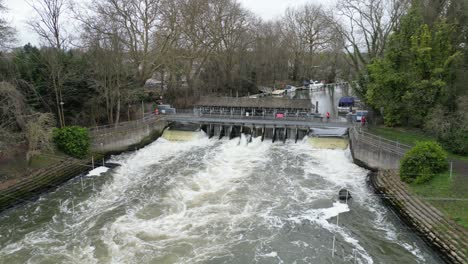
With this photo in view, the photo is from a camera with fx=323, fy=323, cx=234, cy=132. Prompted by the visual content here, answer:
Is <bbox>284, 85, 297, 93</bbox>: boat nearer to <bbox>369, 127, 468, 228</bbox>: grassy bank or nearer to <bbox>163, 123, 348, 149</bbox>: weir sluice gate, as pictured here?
<bbox>163, 123, 348, 149</bbox>: weir sluice gate

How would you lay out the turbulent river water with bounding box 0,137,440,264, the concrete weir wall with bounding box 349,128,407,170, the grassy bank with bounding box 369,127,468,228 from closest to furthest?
the turbulent river water with bounding box 0,137,440,264, the grassy bank with bounding box 369,127,468,228, the concrete weir wall with bounding box 349,128,407,170

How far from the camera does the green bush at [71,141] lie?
2581 cm

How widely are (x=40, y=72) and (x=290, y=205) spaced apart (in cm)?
2513

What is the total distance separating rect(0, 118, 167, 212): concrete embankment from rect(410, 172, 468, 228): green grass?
23.3m

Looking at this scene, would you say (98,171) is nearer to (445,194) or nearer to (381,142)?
(381,142)

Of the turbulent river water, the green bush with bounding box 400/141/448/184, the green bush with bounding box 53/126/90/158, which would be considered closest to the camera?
the turbulent river water

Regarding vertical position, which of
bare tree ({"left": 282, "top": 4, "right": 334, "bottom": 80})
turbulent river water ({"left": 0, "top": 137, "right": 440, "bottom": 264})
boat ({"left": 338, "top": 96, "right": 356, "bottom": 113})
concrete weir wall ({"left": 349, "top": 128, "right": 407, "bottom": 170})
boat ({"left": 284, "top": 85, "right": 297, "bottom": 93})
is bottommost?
turbulent river water ({"left": 0, "top": 137, "right": 440, "bottom": 264})

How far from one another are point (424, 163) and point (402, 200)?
287 cm

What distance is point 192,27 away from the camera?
4884 centimetres

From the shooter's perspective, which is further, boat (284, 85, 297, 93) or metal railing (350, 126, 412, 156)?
boat (284, 85, 297, 93)

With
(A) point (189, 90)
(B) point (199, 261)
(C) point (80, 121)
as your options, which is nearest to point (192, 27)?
(A) point (189, 90)

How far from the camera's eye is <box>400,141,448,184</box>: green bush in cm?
1917

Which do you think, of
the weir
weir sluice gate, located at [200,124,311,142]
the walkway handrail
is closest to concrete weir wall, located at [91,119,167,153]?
the walkway handrail

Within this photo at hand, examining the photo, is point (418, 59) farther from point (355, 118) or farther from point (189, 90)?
point (189, 90)
